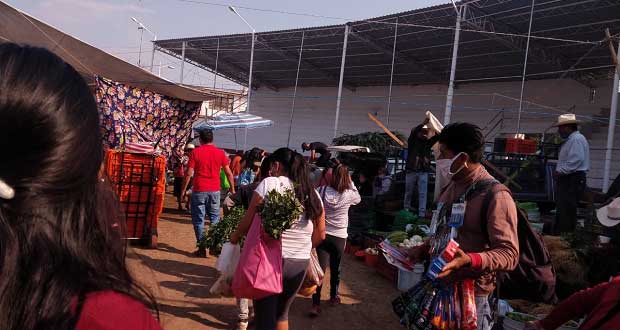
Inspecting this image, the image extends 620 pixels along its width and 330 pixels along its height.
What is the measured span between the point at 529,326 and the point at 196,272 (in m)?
5.30

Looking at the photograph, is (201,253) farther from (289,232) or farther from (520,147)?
(520,147)

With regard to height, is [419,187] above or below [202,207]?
above

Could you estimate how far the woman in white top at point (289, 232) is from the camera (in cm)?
366

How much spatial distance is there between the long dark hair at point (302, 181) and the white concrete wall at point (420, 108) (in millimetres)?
15027

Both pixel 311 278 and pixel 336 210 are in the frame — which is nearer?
pixel 311 278

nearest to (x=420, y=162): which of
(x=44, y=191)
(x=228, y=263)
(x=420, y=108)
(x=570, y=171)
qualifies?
(x=570, y=171)

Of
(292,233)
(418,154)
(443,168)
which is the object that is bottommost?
(292,233)

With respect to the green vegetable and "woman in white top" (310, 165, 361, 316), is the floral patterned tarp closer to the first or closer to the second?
"woman in white top" (310, 165, 361, 316)

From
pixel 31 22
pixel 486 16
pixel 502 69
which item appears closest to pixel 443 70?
pixel 502 69

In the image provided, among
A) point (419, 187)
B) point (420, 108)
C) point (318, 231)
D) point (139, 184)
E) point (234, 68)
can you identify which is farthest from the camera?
point (234, 68)

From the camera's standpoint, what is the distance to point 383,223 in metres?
10.1

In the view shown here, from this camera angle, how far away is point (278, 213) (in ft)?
11.7

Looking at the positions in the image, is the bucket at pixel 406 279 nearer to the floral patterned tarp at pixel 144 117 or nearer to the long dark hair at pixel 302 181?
the long dark hair at pixel 302 181

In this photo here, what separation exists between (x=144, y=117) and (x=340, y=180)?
4657 millimetres
